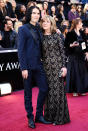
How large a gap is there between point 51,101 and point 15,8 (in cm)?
620

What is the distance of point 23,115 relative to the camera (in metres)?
3.88

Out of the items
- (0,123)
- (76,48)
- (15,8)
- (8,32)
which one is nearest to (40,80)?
(0,123)

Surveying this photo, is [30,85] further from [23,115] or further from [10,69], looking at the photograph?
[10,69]

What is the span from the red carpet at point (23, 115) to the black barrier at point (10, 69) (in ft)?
1.99

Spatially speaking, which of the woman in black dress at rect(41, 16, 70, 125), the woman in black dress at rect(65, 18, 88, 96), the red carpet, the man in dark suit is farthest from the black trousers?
the woman in black dress at rect(65, 18, 88, 96)

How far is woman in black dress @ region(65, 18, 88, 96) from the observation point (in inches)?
198

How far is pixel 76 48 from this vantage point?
505 cm

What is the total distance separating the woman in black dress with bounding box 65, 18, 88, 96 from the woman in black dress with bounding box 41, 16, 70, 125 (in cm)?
169

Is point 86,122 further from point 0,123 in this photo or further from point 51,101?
point 0,123

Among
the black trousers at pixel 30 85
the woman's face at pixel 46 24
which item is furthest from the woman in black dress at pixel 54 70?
the black trousers at pixel 30 85

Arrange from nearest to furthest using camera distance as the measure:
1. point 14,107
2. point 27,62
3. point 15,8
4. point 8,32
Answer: point 27,62 → point 14,107 → point 8,32 → point 15,8

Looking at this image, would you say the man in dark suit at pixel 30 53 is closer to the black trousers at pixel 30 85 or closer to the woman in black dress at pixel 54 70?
the black trousers at pixel 30 85

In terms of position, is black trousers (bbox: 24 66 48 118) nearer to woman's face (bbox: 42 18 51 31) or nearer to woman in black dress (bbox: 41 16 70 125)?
woman in black dress (bbox: 41 16 70 125)

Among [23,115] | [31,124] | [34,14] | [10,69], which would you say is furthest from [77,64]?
[34,14]
